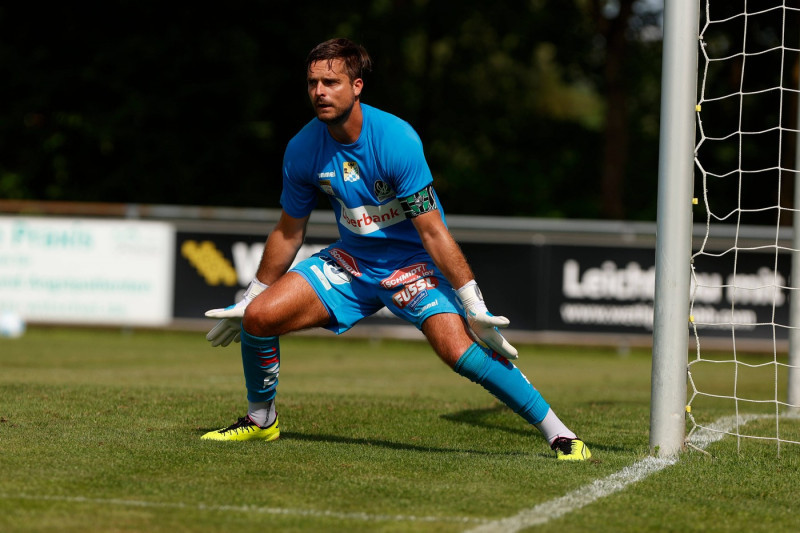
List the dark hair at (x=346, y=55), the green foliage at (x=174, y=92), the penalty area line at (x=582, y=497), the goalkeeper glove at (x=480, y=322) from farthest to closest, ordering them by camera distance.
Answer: the green foliage at (x=174, y=92)
the dark hair at (x=346, y=55)
the goalkeeper glove at (x=480, y=322)
the penalty area line at (x=582, y=497)

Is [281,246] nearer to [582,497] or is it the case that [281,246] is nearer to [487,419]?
[487,419]

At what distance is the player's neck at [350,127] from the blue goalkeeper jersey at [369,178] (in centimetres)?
3

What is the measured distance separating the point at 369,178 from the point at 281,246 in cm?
74

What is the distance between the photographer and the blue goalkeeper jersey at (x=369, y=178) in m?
5.90

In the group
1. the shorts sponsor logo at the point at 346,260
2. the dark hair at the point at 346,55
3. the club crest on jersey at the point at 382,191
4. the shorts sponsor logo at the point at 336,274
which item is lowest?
the shorts sponsor logo at the point at 336,274

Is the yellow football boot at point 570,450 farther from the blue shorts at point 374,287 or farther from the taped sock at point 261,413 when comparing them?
the taped sock at point 261,413

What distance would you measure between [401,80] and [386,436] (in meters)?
22.2

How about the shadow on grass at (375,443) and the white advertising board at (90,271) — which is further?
the white advertising board at (90,271)

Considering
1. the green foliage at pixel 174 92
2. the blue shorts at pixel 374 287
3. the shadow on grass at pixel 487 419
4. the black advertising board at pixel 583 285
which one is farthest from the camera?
the green foliage at pixel 174 92

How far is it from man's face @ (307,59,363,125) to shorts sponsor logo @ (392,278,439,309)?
3.02ft

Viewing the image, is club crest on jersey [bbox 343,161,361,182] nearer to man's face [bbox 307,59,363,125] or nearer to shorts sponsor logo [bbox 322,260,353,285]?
man's face [bbox 307,59,363,125]

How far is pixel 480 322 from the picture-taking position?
5844mm

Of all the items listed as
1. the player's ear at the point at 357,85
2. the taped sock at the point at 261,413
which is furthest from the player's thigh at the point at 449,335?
the player's ear at the point at 357,85

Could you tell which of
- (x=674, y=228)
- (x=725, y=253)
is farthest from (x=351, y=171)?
(x=725, y=253)
